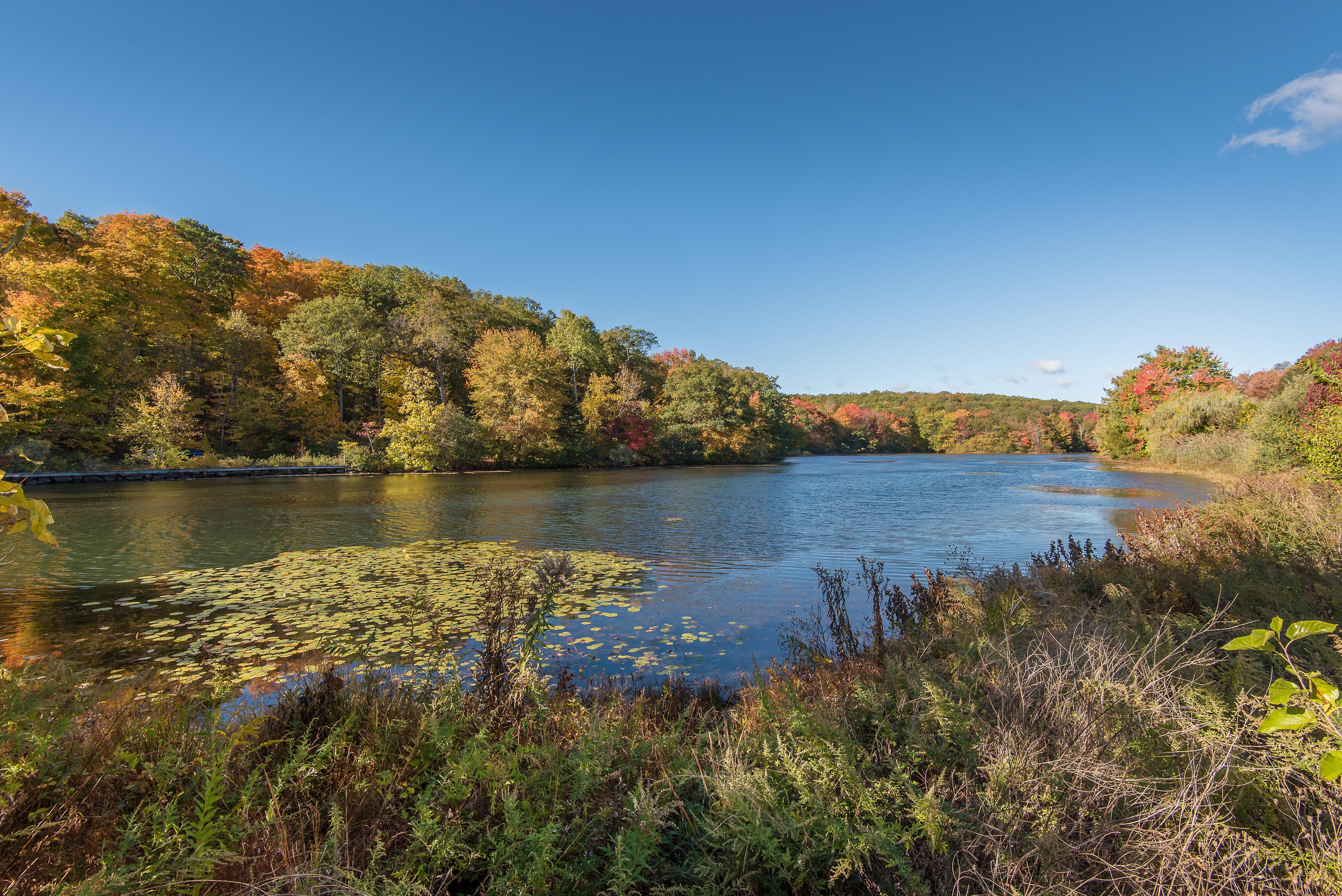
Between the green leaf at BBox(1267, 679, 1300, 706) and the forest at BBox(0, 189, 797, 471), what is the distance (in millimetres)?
30699

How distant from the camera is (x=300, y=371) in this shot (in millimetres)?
36688

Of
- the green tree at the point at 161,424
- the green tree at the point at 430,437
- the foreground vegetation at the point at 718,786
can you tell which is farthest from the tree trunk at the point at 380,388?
the foreground vegetation at the point at 718,786

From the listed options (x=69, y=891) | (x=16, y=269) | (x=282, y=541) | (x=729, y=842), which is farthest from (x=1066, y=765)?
(x=16, y=269)

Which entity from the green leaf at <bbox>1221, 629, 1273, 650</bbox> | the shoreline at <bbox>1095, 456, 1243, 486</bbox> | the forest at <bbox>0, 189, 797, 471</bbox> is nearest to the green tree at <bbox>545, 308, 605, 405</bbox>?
the forest at <bbox>0, 189, 797, 471</bbox>

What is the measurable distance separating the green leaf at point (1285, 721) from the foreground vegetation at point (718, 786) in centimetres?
95

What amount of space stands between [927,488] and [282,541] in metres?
24.4

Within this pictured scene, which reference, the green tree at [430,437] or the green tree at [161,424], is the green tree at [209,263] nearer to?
the green tree at [161,424]

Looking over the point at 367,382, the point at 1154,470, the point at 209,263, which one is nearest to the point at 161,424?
the point at 367,382

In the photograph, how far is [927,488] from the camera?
2589 centimetres

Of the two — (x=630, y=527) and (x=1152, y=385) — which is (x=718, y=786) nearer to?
(x=630, y=527)

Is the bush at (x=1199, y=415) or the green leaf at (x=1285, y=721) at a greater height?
the bush at (x=1199, y=415)

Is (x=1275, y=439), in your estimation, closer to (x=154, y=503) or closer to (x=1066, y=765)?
(x=1066, y=765)

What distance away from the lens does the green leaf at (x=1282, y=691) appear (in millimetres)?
1057

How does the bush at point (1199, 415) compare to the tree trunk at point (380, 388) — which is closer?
the bush at point (1199, 415)
